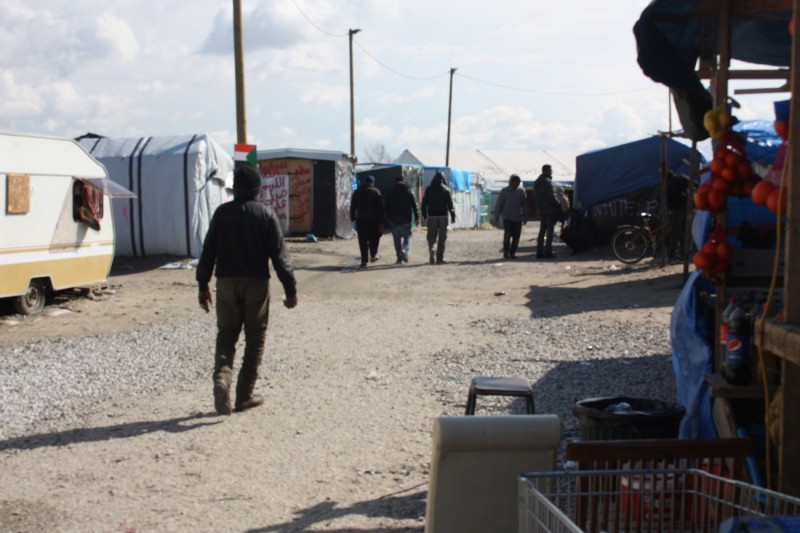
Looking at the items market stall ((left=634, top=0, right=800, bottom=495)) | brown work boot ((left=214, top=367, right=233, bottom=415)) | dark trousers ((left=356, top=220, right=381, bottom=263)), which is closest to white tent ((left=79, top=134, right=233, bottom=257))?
dark trousers ((left=356, top=220, right=381, bottom=263))

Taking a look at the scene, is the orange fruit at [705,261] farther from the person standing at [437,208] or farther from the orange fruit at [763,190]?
the person standing at [437,208]

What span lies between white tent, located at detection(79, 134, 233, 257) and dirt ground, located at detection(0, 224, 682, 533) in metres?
6.55

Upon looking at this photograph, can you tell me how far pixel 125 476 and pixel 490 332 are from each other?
5988 millimetres

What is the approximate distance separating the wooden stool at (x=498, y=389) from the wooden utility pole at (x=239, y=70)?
40.6 feet

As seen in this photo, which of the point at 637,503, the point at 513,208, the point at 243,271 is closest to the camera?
the point at 637,503

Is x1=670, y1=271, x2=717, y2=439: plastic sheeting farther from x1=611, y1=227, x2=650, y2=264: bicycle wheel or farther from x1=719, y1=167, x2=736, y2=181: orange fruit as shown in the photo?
x1=611, y1=227, x2=650, y2=264: bicycle wheel

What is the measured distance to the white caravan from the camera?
40.6ft

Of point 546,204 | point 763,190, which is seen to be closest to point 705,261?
point 763,190

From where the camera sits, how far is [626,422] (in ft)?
14.9

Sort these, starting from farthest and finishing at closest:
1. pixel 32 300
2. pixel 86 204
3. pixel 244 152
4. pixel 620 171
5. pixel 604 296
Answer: pixel 620 171 < pixel 244 152 < pixel 86 204 < pixel 604 296 < pixel 32 300

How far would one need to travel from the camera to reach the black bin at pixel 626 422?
179 inches

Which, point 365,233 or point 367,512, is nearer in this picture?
point 367,512

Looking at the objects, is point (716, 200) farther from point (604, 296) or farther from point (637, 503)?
point (604, 296)

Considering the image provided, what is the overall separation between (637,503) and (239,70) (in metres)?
15.3
